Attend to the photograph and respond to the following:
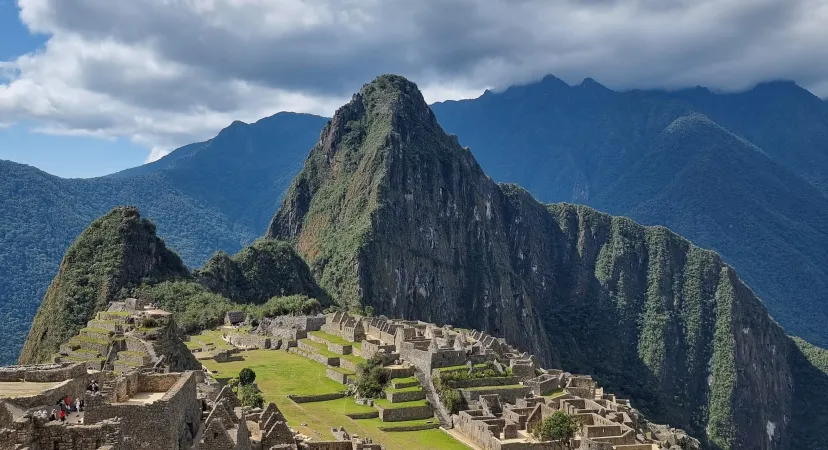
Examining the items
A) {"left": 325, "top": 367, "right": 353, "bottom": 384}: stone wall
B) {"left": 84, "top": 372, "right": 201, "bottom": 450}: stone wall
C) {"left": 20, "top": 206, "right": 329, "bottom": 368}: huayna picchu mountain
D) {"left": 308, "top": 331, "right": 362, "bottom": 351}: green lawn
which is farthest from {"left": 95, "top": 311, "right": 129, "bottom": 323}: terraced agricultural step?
{"left": 84, "top": 372, "right": 201, "bottom": 450}: stone wall

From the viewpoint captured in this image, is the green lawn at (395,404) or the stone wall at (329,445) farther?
the green lawn at (395,404)

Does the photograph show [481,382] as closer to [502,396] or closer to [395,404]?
[502,396]

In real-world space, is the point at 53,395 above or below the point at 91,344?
above

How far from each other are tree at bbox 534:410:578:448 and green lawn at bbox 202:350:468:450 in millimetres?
4363

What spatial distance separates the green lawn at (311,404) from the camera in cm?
3725

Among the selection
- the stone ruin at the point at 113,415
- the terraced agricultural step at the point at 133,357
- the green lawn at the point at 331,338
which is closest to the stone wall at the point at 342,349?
the green lawn at the point at 331,338

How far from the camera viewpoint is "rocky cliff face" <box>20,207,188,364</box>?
7744 cm

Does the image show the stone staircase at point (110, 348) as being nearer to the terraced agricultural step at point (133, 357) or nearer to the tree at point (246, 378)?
the terraced agricultural step at point (133, 357)

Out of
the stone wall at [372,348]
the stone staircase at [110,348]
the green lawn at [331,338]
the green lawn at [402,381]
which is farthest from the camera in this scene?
the green lawn at [331,338]

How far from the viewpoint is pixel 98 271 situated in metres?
A: 92.6

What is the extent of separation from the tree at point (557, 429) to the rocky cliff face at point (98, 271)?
1847 inches

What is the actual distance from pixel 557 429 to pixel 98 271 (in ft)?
225

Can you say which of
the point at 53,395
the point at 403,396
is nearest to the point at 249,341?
the point at 403,396

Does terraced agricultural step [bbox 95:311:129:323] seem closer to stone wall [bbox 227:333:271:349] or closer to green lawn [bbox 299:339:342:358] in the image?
green lawn [bbox 299:339:342:358]
